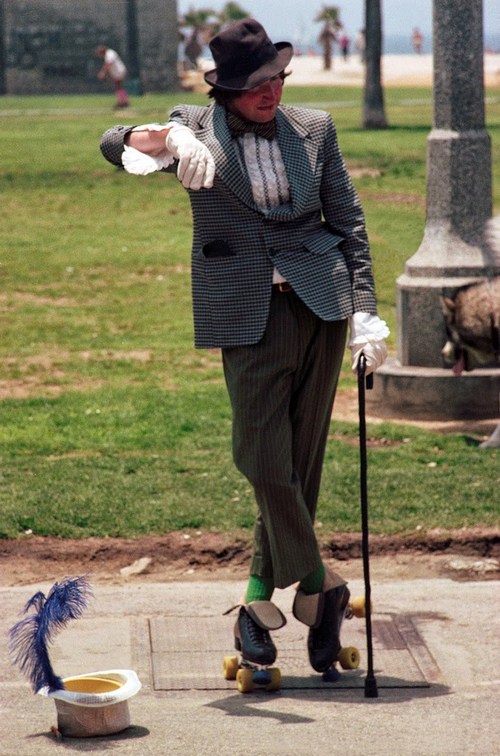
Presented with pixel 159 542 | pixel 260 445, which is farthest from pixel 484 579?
pixel 260 445

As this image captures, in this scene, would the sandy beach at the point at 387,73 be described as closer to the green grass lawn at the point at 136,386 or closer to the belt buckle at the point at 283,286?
the green grass lawn at the point at 136,386

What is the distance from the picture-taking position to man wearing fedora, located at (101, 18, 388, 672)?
4375 millimetres

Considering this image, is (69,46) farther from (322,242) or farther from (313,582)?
(313,582)

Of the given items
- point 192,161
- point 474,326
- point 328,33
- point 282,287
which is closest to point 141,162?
point 192,161

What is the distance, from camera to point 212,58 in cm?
446

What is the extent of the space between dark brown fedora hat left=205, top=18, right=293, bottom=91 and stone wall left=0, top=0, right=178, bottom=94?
42587 millimetres

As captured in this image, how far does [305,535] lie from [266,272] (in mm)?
831

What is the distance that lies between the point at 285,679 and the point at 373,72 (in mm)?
22178

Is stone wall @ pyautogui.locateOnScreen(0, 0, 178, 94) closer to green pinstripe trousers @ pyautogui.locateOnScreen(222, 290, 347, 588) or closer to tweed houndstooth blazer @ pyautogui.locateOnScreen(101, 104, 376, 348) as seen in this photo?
tweed houndstooth blazer @ pyautogui.locateOnScreen(101, 104, 376, 348)

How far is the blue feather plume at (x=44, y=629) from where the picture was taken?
409 cm

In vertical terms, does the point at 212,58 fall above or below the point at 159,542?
above

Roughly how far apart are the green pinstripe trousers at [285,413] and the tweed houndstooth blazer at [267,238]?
78 mm

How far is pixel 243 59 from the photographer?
4.36m

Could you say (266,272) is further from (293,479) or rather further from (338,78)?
(338,78)
